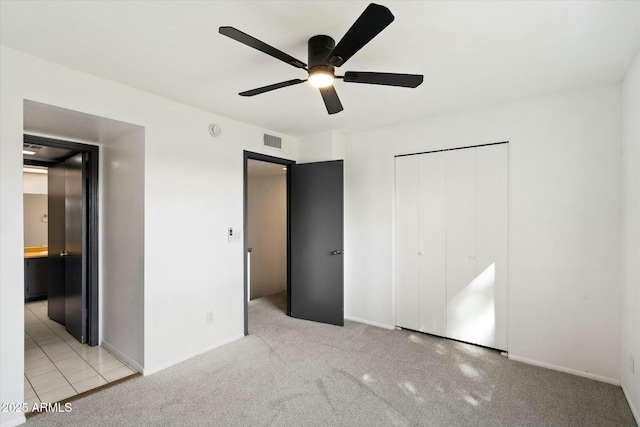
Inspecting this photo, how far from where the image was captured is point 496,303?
309 cm

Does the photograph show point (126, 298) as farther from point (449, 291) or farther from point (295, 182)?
point (449, 291)

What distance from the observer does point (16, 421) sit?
204 centimetres

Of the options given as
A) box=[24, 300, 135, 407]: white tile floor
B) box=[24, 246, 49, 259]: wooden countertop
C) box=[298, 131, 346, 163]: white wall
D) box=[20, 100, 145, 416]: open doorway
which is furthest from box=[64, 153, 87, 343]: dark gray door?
box=[298, 131, 346, 163]: white wall

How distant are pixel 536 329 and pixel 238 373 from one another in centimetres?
275

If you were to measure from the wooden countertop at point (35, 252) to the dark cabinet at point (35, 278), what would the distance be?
75mm

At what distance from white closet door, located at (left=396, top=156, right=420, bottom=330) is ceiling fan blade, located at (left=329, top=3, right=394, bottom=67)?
2.17 meters

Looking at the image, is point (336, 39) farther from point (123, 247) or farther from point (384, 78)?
point (123, 247)

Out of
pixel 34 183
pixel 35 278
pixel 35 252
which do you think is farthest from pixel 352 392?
pixel 34 183

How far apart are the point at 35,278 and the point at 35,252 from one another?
0.47m

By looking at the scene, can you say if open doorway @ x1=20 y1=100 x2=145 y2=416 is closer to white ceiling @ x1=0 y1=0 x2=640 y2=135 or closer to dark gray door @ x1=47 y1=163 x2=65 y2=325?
dark gray door @ x1=47 y1=163 x2=65 y2=325

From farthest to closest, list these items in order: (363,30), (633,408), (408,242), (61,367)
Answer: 1. (408,242)
2. (61,367)
3. (633,408)
4. (363,30)

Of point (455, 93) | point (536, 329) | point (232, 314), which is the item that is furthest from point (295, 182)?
point (536, 329)

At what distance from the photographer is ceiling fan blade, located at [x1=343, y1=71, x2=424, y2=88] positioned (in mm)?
1797

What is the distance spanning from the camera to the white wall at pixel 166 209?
6.61 feet
